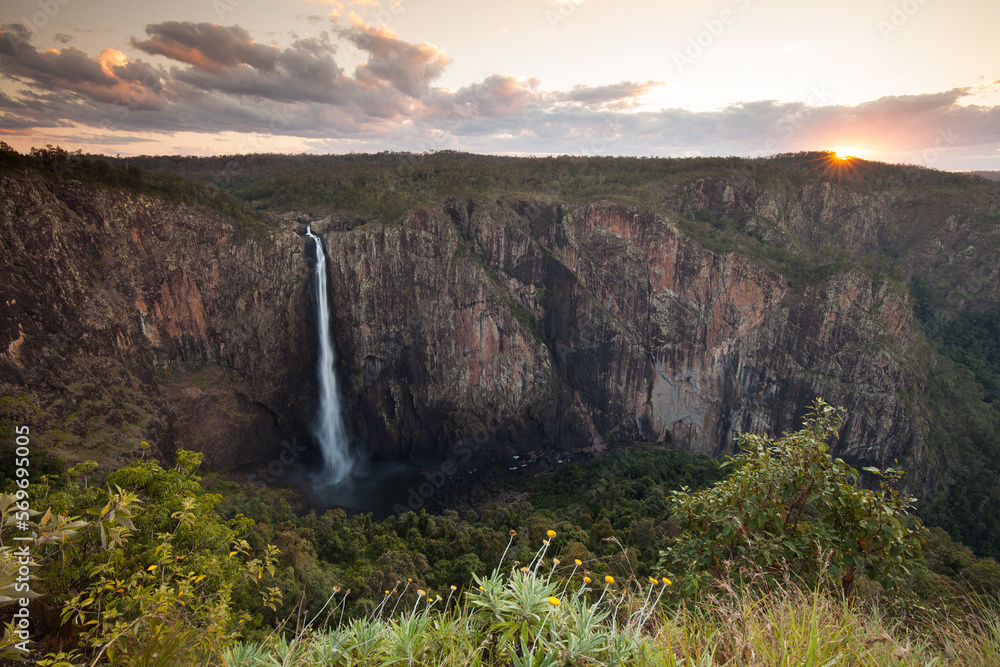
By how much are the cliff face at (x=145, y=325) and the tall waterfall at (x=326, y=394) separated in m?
1.09

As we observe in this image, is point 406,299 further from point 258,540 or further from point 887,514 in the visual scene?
point 887,514

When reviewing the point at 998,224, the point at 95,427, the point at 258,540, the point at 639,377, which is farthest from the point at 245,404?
the point at 998,224

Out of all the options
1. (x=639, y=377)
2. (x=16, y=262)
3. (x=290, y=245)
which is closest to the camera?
(x=16, y=262)

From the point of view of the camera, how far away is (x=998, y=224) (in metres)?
46.7

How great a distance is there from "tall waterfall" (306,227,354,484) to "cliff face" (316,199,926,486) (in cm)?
107

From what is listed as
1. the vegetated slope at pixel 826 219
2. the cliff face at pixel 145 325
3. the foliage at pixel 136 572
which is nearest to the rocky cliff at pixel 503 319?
the cliff face at pixel 145 325

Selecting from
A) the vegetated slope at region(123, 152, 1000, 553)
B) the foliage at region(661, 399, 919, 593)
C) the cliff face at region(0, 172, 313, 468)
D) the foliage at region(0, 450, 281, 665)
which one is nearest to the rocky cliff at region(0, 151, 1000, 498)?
the cliff face at region(0, 172, 313, 468)

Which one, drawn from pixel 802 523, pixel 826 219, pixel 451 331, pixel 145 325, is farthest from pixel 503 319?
pixel 826 219

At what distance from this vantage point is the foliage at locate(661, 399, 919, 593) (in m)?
4.87

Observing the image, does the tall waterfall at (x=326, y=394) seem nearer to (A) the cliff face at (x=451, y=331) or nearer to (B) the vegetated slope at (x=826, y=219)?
(A) the cliff face at (x=451, y=331)

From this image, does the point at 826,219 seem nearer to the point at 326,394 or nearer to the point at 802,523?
the point at 326,394

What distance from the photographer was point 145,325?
2773 cm

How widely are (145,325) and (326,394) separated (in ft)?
41.6

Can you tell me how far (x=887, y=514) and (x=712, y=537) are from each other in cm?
175
